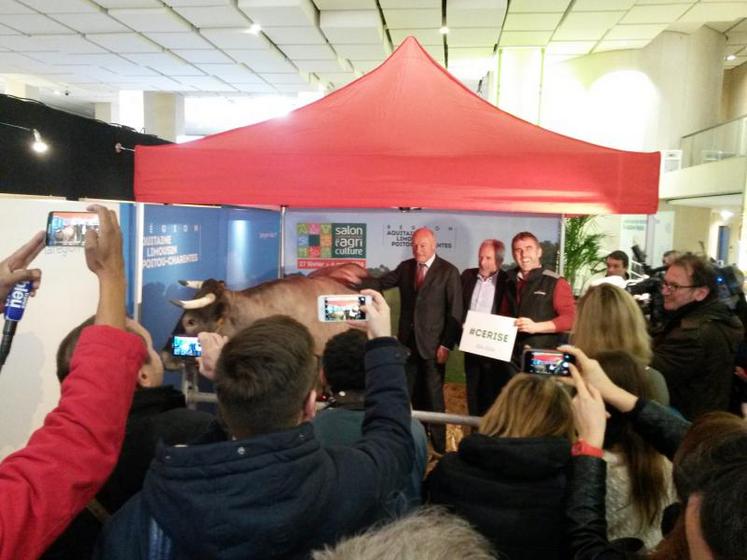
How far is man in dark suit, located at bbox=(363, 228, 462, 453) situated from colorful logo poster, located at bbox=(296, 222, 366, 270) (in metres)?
0.19

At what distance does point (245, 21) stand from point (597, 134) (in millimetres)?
6168

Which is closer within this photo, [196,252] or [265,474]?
[265,474]

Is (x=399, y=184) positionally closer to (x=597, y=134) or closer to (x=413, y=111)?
(x=413, y=111)

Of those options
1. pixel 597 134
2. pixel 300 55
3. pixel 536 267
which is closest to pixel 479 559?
pixel 536 267

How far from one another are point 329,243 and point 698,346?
6.30 ft

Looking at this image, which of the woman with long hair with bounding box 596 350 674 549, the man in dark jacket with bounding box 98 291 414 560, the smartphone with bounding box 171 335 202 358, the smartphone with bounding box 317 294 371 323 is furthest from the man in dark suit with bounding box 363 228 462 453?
the man in dark jacket with bounding box 98 291 414 560

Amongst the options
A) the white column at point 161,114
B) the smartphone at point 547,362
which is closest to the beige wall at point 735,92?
the white column at point 161,114

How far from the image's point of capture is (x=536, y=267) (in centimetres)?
303

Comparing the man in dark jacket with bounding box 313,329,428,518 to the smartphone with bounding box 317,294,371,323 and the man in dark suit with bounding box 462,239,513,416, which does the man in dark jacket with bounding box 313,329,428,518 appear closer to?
the smartphone with bounding box 317,294,371,323

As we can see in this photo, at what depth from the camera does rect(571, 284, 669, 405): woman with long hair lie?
2105mm

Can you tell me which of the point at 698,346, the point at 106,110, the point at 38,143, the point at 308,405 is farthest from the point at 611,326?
the point at 106,110

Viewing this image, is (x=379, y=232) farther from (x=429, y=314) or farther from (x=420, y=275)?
(x=429, y=314)

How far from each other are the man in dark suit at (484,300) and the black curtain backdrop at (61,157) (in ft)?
10.3

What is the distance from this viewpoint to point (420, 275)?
320 cm
